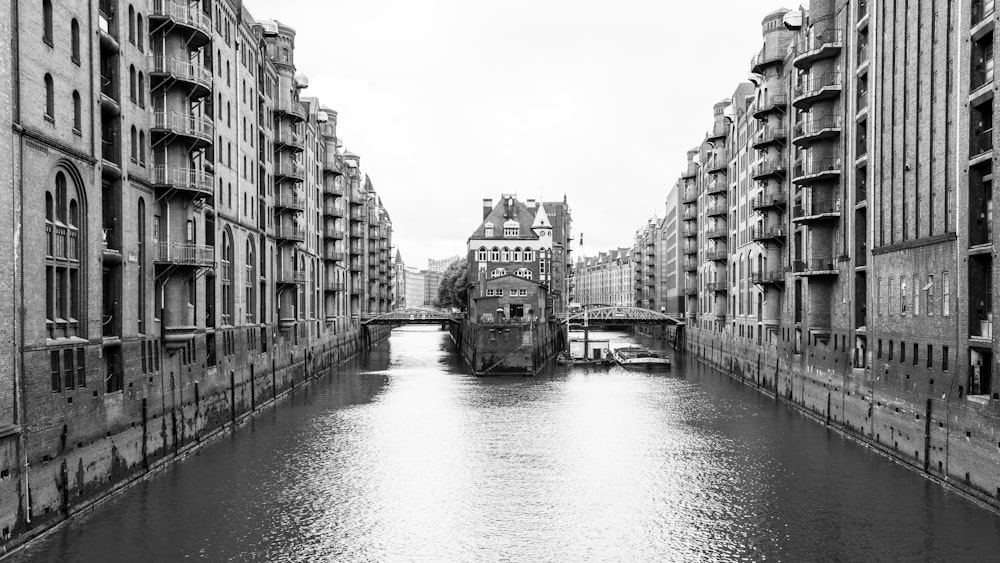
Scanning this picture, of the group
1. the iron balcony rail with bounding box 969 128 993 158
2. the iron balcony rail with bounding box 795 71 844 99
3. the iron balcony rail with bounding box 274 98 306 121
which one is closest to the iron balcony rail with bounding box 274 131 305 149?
the iron balcony rail with bounding box 274 98 306 121

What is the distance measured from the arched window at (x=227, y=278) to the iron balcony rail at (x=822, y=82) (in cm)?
3116

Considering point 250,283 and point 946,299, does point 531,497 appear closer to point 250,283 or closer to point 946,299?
point 946,299

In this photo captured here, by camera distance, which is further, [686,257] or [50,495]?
[686,257]

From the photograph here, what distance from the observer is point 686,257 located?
99750 mm

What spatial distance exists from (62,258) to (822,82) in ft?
118

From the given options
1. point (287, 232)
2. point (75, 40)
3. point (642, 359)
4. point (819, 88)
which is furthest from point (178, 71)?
point (642, 359)

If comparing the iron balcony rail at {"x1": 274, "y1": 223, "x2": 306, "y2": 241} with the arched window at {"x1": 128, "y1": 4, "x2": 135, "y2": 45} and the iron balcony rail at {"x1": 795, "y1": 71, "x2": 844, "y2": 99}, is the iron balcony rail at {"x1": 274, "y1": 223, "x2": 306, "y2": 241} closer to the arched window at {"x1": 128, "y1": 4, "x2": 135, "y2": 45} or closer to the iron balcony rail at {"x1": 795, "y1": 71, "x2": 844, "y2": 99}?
the arched window at {"x1": 128, "y1": 4, "x2": 135, "y2": 45}

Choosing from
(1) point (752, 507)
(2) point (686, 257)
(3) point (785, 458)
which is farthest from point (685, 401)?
(2) point (686, 257)

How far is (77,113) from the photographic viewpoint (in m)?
25.4

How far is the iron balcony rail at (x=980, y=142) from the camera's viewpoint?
25969mm

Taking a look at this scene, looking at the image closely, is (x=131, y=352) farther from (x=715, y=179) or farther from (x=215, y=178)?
(x=715, y=179)

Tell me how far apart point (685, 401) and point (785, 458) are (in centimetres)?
1944

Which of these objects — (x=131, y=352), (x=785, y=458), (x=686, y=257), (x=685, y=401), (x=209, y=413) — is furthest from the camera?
(x=686, y=257)

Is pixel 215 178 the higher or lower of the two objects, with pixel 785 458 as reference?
higher
